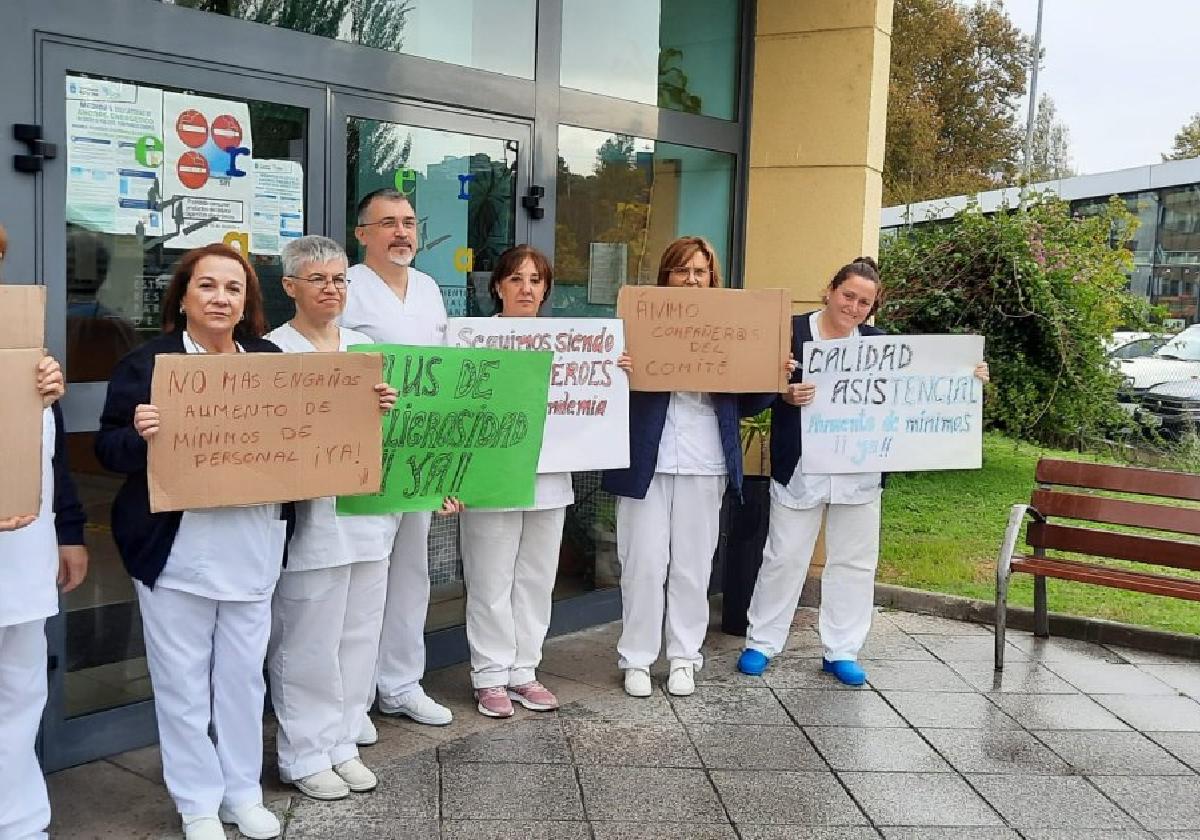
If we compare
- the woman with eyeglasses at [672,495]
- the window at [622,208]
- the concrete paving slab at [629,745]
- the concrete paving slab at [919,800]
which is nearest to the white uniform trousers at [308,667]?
the concrete paving slab at [629,745]

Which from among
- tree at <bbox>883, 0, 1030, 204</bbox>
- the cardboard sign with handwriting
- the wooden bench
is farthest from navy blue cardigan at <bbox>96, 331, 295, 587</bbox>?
tree at <bbox>883, 0, 1030, 204</bbox>

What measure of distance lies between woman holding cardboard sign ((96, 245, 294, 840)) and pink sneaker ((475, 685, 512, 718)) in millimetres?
1330

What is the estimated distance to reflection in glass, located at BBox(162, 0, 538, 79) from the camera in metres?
4.96

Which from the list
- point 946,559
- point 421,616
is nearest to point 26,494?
point 421,616

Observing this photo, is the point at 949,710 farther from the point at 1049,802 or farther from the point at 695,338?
the point at 695,338

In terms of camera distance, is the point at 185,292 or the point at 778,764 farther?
the point at 778,764

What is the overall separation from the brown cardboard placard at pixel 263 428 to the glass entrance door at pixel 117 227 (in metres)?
0.87

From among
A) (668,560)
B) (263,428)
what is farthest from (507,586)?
(263,428)

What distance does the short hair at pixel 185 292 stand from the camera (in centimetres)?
380

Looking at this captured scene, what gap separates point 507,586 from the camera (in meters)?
5.19

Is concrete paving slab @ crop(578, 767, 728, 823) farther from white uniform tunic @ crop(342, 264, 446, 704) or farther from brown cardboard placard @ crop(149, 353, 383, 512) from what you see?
brown cardboard placard @ crop(149, 353, 383, 512)

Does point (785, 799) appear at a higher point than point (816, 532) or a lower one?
lower

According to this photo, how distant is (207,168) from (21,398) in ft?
5.37

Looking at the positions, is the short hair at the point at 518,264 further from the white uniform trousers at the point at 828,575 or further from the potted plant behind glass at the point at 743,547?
the potted plant behind glass at the point at 743,547
